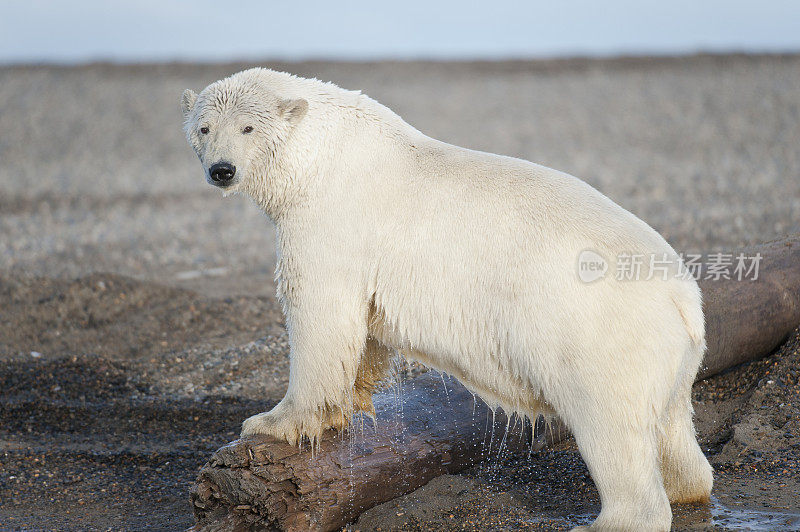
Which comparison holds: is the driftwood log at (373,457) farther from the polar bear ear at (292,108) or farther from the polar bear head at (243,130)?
the polar bear ear at (292,108)

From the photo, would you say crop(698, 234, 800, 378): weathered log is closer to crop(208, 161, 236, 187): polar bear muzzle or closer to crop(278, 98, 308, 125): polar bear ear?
crop(278, 98, 308, 125): polar bear ear

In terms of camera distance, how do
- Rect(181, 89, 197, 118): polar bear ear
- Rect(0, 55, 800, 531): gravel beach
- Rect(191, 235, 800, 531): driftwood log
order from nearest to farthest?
Rect(191, 235, 800, 531): driftwood log, Rect(181, 89, 197, 118): polar bear ear, Rect(0, 55, 800, 531): gravel beach

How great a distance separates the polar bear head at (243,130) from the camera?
14.0 ft

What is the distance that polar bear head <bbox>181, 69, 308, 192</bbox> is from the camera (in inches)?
168

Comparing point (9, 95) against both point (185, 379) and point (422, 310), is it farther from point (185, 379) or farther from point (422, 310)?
point (422, 310)

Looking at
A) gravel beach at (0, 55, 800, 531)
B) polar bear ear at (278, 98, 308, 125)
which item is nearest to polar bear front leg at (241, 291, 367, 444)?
gravel beach at (0, 55, 800, 531)

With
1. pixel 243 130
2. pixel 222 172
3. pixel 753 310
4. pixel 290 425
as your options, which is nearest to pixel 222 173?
pixel 222 172

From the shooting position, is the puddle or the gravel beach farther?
the gravel beach

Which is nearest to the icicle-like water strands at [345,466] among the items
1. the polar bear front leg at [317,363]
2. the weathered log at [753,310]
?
the polar bear front leg at [317,363]

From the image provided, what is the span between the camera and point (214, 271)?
11164 mm

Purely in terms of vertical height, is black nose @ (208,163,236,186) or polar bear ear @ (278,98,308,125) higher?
polar bear ear @ (278,98,308,125)

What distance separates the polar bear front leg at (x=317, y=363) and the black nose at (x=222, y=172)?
75 cm

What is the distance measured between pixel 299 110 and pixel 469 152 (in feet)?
3.15

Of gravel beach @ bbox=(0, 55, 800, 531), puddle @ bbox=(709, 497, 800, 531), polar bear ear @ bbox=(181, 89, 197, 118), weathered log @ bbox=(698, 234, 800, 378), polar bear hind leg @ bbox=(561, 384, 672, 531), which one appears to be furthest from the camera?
weathered log @ bbox=(698, 234, 800, 378)
